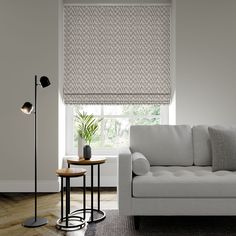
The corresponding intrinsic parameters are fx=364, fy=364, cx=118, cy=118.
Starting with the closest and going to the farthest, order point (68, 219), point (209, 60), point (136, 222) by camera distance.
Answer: point (136, 222) → point (68, 219) → point (209, 60)

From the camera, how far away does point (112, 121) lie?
5.22 metres

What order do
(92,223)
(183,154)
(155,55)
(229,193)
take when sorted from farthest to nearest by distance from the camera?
(155,55) < (183,154) < (92,223) < (229,193)

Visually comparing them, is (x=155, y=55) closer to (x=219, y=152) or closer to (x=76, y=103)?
(x=76, y=103)

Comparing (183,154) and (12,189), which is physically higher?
(183,154)

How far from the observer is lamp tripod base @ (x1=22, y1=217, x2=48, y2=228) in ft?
11.0

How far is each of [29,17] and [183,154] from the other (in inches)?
103

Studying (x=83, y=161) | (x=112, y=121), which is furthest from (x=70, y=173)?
(x=112, y=121)

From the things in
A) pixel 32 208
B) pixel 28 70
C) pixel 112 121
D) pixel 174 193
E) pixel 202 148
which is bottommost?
pixel 32 208

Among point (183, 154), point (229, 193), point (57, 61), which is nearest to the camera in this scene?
point (229, 193)

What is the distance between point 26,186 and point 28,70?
58.6 inches

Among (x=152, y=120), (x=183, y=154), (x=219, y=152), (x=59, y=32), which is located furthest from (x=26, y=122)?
(x=219, y=152)

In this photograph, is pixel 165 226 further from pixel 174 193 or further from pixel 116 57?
pixel 116 57

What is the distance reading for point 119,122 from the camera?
17.2 feet

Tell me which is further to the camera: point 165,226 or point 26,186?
point 26,186
